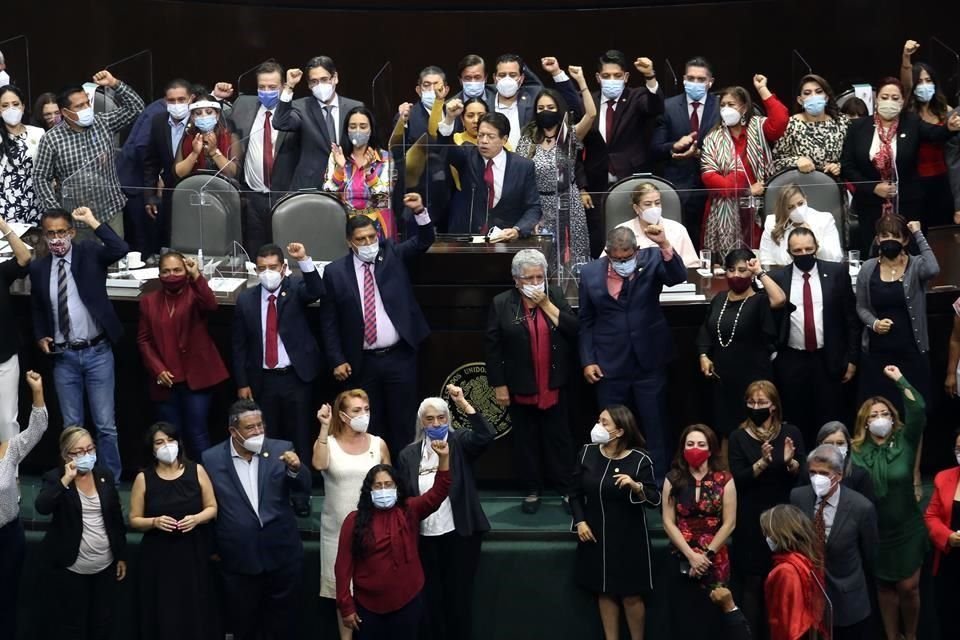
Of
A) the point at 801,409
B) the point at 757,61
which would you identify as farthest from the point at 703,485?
the point at 757,61

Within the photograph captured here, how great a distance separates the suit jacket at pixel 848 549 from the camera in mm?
11438

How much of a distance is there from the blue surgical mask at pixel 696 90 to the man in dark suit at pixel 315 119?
229cm

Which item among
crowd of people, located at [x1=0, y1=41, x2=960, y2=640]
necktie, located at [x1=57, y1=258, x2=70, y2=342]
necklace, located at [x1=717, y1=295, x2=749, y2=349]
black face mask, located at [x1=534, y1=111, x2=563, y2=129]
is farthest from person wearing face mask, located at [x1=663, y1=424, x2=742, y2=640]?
Result: necktie, located at [x1=57, y1=258, x2=70, y2=342]

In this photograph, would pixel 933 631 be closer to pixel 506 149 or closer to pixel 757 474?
pixel 757 474

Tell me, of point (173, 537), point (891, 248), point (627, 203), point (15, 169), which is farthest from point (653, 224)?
point (15, 169)

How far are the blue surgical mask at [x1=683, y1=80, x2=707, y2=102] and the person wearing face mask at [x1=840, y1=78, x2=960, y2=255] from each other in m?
A: 1.08

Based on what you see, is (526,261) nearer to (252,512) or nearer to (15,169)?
(252,512)

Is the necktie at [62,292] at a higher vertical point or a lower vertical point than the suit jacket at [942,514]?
higher

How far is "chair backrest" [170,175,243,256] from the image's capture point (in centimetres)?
1323

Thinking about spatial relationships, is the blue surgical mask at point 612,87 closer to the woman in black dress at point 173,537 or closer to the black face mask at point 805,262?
the black face mask at point 805,262

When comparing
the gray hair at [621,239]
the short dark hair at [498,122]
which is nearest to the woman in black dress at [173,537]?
the gray hair at [621,239]

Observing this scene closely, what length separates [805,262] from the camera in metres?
12.5

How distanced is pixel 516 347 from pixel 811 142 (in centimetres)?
267

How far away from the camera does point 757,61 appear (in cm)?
1781
